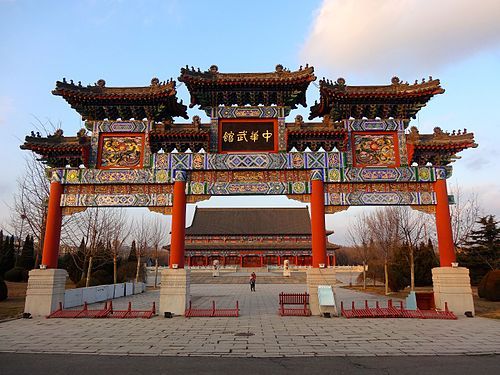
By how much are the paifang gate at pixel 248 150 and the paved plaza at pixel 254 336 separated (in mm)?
3358

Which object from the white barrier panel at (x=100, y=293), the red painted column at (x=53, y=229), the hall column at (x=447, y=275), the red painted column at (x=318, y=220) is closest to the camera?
the hall column at (x=447, y=275)

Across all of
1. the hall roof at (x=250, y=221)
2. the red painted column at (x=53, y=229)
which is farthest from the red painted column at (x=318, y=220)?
the hall roof at (x=250, y=221)

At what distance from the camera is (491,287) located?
19.9m

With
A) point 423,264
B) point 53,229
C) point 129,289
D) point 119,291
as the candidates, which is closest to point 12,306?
point 53,229

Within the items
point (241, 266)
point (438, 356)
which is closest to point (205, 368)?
point (438, 356)

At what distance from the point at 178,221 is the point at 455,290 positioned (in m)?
11.0

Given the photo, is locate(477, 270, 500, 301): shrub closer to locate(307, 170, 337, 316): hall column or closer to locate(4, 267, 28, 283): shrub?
locate(307, 170, 337, 316): hall column

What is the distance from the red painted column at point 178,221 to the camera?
14.4 meters

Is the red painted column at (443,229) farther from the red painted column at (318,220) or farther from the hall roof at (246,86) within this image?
the hall roof at (246,86)

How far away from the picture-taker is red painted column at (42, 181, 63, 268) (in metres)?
14.6

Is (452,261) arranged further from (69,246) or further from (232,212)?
(232,212)

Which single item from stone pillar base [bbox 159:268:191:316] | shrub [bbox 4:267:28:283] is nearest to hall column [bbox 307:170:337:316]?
stone pillar base [bbox 159:268:191:316]

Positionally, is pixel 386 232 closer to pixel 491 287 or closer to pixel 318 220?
pixel 491 287

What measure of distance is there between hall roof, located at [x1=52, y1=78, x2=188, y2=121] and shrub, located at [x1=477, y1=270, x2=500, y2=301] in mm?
19278
